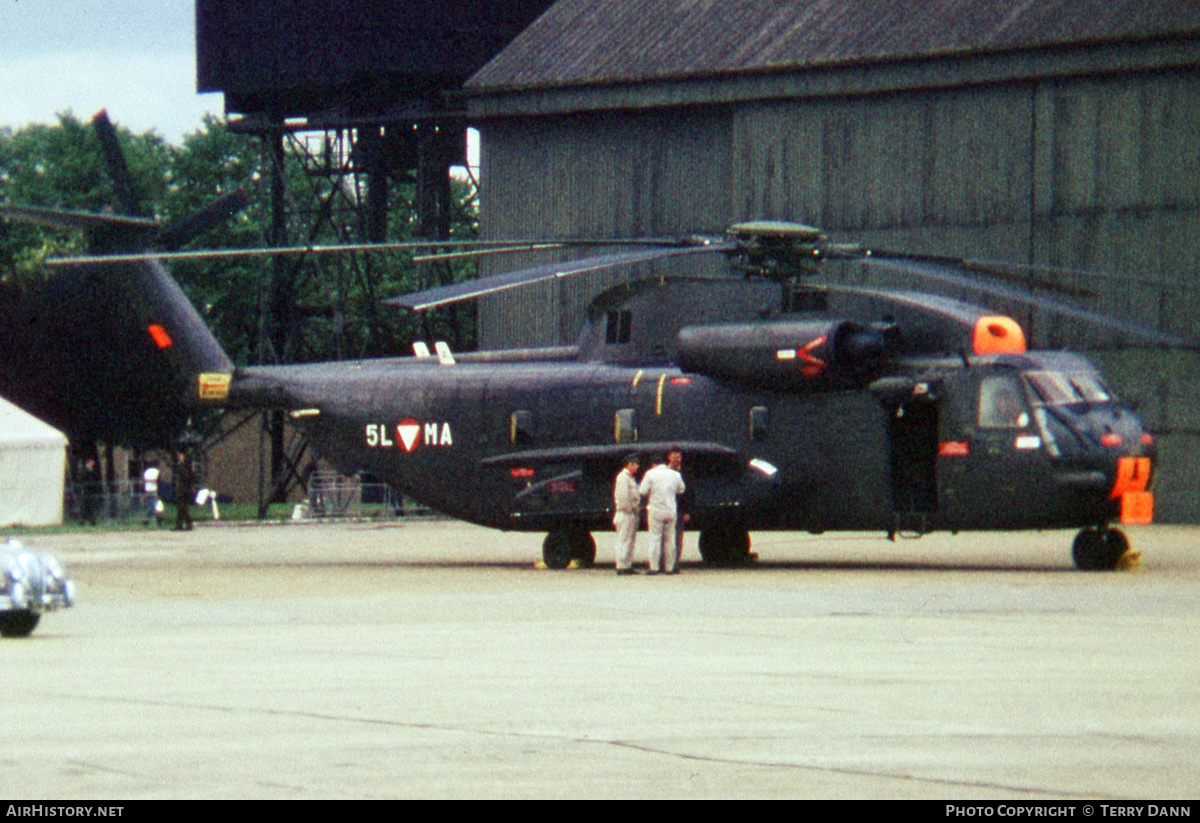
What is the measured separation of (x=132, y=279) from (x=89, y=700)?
67.8ft

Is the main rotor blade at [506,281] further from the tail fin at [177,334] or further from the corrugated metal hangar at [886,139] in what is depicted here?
the corrugated metal hangar at [886,139]

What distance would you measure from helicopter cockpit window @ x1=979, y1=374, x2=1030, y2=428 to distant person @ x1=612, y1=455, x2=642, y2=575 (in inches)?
182

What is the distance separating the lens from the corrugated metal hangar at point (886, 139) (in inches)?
1705

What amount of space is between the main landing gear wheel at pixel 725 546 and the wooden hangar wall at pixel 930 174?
1670 cm

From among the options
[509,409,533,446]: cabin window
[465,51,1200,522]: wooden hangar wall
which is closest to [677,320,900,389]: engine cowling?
[509,409,533,446]: cabin window

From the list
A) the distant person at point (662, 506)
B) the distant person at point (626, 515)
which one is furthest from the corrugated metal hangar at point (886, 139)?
the distant person at point (662, 506)

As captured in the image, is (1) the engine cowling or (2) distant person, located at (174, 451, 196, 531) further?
(2) distant person, located at (174, 451, 196, 531)

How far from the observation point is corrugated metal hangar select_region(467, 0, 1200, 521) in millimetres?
43312

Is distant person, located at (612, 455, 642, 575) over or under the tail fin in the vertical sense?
under

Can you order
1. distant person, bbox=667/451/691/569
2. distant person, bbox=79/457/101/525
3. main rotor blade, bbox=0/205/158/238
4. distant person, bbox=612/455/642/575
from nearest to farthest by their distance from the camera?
main rotor blade, bbox=0/205/158/238, distant person, bbox=612/455/642/575, distant person, bbox=667/451/691/569, distant person, bbox=79/457/101/525

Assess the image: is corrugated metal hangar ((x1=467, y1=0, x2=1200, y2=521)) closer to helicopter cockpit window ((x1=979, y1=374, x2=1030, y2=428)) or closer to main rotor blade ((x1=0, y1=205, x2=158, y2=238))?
helicopter cockpit window ((x1=979, y1=374, x2=1030, y2=428))

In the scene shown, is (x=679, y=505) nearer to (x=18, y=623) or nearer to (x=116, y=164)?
(x=18, y=623)

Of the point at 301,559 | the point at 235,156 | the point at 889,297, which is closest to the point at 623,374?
the point at 889,297

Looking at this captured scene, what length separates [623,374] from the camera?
2891 cm
